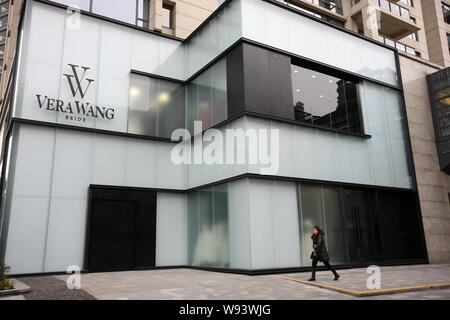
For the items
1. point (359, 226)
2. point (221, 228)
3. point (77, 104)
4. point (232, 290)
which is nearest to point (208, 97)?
point (77, 104)

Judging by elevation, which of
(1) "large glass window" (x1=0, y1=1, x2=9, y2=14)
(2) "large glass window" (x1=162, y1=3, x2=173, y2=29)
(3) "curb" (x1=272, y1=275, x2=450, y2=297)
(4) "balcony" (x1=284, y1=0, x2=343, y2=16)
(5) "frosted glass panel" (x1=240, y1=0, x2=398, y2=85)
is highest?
(1) "large glass window" (x1=0, y1=1, x2=9, y2=14)

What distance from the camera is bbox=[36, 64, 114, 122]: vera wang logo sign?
1555 centimetres

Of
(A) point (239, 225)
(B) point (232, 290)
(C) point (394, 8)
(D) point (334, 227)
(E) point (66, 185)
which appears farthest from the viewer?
(C) point (394, 8)

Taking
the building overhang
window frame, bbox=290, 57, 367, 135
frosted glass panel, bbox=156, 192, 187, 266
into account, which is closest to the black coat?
window frame, bbox=290, 57, 367, 135

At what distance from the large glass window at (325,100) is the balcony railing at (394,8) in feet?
74.8

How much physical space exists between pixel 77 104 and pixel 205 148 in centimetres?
606

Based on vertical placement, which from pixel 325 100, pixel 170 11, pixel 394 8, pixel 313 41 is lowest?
pixel 325 100

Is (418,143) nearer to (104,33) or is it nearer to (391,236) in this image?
(391,236)

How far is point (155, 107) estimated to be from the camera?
18203mm

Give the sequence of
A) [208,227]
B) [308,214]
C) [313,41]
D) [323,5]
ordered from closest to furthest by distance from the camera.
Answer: [308,214] < [208,227] < [313,41] < [323,5]

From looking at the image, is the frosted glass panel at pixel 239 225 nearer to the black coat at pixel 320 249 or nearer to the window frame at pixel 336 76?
the black coat at pixel 320 249

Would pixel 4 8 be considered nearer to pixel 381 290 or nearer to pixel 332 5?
pixel 332 5

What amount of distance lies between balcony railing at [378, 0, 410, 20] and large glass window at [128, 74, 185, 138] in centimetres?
2707

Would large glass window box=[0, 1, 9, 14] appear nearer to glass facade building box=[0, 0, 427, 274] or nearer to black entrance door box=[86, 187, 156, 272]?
glass facade building box=[0, 0, 427, 274]
